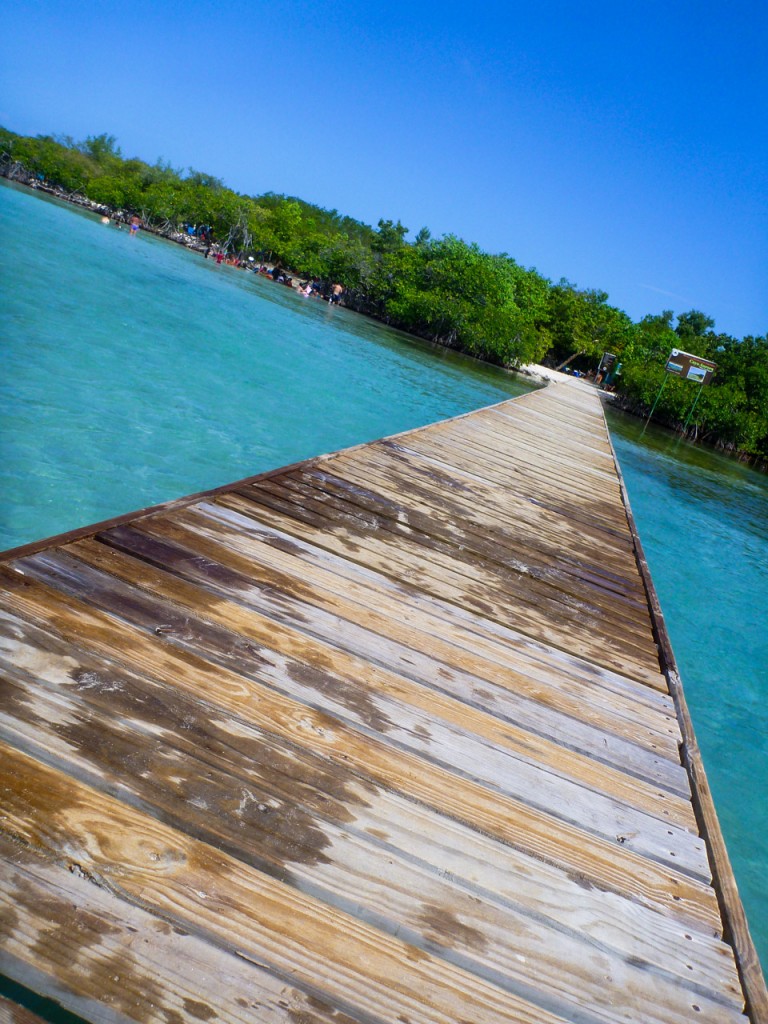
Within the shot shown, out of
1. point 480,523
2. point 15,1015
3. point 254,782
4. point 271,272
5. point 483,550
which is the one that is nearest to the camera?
point 15,1015

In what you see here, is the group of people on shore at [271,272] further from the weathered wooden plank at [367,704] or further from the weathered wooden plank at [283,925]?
the weathered wooden plank at [283,925]

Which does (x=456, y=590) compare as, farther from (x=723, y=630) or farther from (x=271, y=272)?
(x=271, y=272)

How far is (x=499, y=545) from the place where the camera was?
391cm

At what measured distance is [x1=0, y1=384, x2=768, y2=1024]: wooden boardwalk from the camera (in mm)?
1079

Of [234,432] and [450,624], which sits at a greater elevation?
[450,624]

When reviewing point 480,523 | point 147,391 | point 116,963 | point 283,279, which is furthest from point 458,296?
point 116,963

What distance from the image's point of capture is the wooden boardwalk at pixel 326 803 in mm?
1079

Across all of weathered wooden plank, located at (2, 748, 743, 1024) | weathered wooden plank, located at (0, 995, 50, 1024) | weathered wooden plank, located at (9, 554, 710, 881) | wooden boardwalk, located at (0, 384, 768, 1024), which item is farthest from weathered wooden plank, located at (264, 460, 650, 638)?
weathered wooden plank, located at (0, 995, 50, 1024)

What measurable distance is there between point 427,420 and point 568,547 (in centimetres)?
1019

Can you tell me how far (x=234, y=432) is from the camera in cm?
896

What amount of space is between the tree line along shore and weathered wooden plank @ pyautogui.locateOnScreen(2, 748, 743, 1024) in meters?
37.8

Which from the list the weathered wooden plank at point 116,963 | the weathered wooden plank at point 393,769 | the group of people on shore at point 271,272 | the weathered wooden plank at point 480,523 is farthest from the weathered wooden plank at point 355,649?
the group of people on shore at point 271,272

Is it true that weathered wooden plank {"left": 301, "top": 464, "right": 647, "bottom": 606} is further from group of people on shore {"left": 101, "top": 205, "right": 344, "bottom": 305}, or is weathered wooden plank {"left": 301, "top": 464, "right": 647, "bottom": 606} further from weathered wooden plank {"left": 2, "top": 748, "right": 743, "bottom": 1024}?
group of people on shore {"left": 101, "top": 205, "right": 344, "bottom": 305}

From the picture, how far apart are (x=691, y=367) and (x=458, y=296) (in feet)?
47.2
